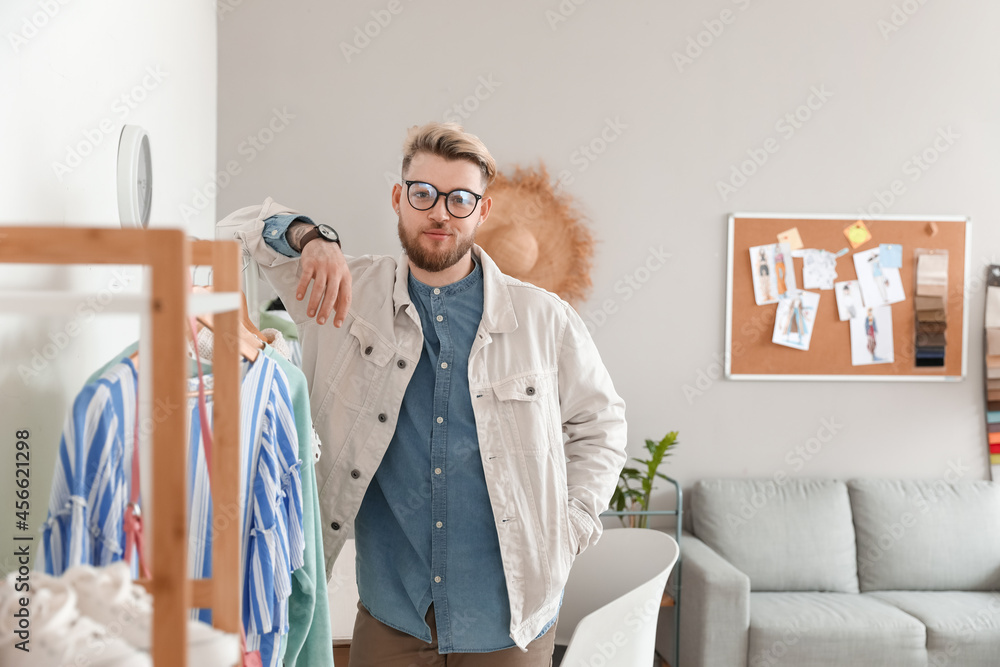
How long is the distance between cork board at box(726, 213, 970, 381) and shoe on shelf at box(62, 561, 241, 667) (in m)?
2.78

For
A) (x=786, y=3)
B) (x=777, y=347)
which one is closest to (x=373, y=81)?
(x=786, y=3)

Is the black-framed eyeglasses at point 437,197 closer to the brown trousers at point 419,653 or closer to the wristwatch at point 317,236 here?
the wristwatch at point 317,236

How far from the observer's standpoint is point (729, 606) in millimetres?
2584

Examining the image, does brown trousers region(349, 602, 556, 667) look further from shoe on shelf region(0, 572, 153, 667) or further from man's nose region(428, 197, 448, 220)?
shoe on shelf region(0, 572, 153, 667)

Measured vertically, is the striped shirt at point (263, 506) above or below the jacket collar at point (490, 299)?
below

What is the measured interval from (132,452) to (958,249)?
3.45 m

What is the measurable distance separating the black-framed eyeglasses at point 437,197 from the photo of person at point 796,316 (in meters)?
2.10

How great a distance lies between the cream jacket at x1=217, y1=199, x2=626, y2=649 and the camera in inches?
59.6
